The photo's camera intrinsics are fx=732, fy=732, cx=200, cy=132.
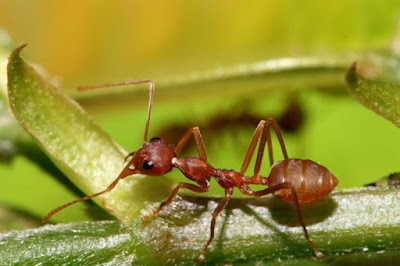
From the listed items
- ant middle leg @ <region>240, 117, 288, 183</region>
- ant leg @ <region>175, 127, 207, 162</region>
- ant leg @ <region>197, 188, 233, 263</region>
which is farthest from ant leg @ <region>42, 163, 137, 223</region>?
ant middle leg @ <region>240, 117, 288, 183</region>

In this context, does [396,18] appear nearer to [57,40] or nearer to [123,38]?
[123,38]

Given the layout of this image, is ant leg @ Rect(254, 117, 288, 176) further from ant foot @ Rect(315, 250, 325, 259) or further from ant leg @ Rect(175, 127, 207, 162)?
ant foot @ Rect(315, 250, 325, 259)

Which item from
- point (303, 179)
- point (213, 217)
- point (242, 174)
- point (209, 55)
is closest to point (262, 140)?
point (242, 174)

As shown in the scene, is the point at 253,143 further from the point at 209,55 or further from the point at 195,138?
the point at 209,55

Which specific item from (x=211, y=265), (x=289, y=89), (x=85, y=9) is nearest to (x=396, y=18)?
(x=289, y=89)

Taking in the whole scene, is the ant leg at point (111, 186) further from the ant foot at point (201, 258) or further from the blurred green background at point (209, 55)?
the blurred green background at point (209, 55)

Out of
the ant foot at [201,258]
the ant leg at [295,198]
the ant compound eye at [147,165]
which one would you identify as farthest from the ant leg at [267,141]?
the ant foot at [201,258]
